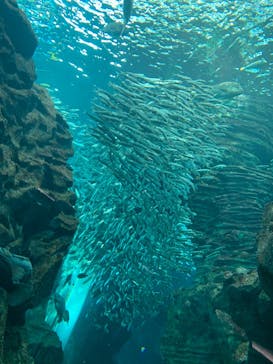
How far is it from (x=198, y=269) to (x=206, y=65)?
36.7ft

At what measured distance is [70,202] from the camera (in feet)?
31.8

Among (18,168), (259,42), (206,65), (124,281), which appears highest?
(259,42)

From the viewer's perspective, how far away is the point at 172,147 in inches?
444

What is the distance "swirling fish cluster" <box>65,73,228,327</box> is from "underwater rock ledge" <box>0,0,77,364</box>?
187 centimetres

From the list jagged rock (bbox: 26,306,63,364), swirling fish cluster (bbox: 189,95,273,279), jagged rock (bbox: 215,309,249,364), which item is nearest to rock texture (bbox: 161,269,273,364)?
jagged rock (bbox: 215,309,249,364)

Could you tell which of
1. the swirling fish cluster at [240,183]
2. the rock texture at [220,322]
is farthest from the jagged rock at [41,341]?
the swirling fish cluster at [240,183]

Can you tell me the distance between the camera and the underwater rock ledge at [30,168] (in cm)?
818

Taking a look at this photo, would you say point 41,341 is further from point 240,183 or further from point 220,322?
point 240,183

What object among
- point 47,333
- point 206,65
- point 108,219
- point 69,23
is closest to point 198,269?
point 108,219

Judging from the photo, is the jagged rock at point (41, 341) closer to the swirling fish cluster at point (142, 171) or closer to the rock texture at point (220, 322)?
the swirling fish cluster at point (142, 171)

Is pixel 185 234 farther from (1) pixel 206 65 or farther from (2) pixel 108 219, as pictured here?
(1) pixel 206 65

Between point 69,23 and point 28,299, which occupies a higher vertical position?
point 69,23

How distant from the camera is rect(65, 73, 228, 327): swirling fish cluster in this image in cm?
1107

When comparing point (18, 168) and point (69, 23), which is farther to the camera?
point (69, 23)
